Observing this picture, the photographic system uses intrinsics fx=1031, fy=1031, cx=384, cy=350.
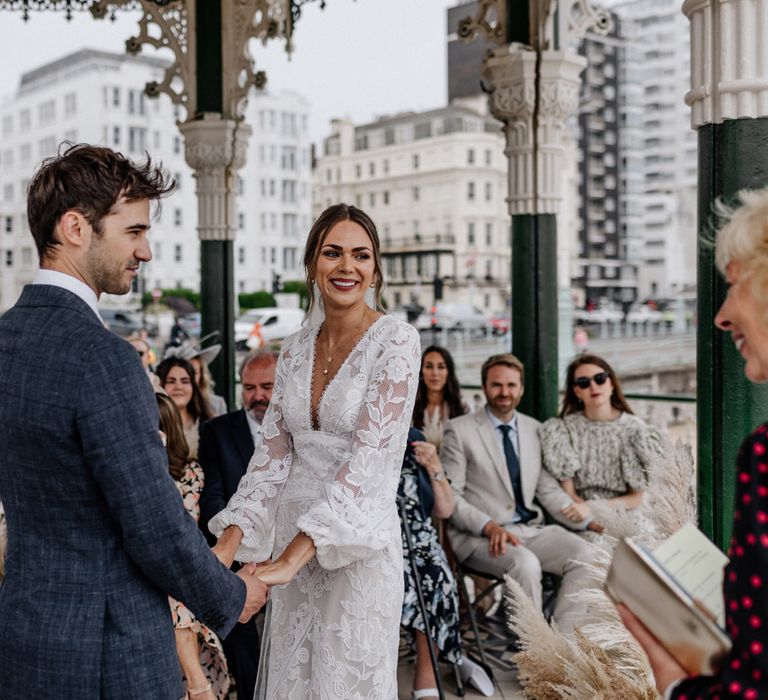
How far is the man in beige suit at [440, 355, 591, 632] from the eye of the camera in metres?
5.22

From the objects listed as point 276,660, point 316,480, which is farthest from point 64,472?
point 276,660

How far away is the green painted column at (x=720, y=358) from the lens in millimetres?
2676

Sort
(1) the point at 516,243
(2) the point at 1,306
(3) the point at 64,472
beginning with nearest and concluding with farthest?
(3) the point at 64,472, (1) the point at 516,243, (2) the point at 1,306

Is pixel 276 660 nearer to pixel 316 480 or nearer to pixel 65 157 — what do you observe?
pixel 316 480

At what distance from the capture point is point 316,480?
9.73ft

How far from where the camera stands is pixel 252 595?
2.36 m

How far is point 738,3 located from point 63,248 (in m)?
1.81

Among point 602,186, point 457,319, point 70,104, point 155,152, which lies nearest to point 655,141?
point 602,186

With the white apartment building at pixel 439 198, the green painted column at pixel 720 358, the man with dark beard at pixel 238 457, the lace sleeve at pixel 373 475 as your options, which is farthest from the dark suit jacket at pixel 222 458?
the white apartment building at pixel 439 198

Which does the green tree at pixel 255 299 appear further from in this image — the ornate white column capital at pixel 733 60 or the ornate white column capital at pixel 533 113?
the ornate white column capital at pixel 733 60

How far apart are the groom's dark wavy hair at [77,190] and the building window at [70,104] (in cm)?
6945

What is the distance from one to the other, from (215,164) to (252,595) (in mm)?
6008

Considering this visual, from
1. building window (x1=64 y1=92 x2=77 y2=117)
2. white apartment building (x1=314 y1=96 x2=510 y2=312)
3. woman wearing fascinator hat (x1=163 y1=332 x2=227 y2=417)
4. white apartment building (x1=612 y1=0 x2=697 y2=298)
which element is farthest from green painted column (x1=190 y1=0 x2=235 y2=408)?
white apartment building (x1=612 y1=0 x2=697 y2=298)

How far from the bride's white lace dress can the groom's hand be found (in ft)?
0.95
